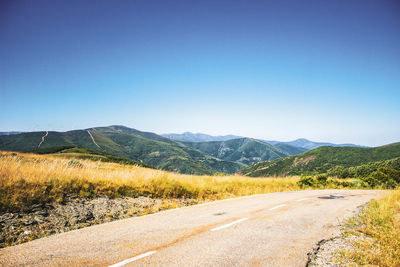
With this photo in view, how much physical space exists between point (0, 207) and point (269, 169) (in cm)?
15634

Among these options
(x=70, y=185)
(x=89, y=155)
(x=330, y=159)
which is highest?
(x=70, y=185)

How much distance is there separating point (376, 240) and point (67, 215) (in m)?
8.60

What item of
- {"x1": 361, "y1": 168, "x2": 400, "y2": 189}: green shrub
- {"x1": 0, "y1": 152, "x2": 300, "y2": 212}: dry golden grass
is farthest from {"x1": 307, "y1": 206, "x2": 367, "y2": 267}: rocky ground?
{"x1": 361, "y1": 168, "x2": 400, "y2": 189}: green shrub

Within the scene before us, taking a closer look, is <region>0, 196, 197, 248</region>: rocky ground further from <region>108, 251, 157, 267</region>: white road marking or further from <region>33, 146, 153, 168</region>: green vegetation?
<region>33, 146, 153, 168</region>: green vegetation

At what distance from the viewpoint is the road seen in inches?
144

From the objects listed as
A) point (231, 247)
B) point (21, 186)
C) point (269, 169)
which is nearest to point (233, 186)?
point (231, 247)

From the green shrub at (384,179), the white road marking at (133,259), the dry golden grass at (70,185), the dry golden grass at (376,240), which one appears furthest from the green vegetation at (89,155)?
the dry golden grass at (376,240)

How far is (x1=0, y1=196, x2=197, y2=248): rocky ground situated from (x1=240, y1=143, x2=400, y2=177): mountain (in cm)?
9288

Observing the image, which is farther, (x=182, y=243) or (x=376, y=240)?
(x=376, y=240)

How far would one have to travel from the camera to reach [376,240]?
523 cm

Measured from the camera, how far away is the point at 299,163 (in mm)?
144375

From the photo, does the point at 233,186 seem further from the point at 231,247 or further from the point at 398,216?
the point at 231,247

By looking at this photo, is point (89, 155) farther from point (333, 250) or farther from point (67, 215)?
point (333, 250)

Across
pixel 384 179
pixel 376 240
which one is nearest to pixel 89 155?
pixel 384 179
